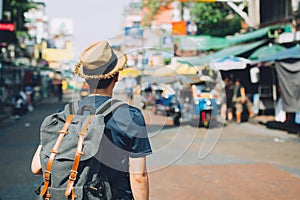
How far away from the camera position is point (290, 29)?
14.7m

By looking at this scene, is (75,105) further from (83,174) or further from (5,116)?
(5,116)

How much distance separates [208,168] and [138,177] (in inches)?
218

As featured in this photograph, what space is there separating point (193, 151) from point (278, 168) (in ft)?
7.78

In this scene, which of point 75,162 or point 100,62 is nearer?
point 75,162

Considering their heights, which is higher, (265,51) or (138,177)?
(265,51)

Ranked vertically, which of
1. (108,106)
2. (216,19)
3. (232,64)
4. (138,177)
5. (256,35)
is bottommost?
(138,177)

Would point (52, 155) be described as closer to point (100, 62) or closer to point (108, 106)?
point (108, 106)

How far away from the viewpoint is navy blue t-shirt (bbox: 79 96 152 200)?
213cm

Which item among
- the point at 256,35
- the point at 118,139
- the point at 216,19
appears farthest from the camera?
the point at 216,19

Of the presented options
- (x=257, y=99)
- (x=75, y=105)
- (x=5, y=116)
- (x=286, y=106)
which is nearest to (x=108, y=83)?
(x=75, y=105)

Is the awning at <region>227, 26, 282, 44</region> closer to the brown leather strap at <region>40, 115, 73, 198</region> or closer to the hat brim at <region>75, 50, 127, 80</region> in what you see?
the hat brim at <region>75, 50, 127, 80</region>

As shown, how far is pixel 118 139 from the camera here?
7.05 feet

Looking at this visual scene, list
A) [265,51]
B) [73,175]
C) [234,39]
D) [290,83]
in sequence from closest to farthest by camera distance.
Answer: [73,175], [290,83], [265,51], [234,39]

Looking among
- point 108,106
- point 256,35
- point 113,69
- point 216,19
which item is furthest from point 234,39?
point 108,106
